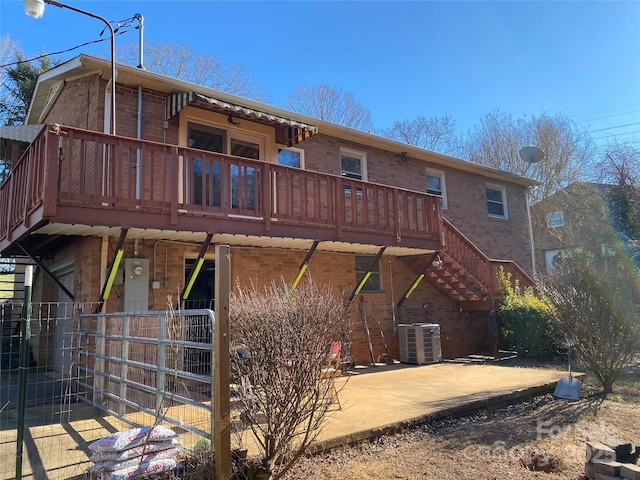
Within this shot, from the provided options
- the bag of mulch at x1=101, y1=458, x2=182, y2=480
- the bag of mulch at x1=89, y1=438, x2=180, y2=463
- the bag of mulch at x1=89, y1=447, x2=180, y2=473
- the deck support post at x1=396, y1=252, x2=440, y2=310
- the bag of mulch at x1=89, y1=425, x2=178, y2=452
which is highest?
the deck support post at x1=396, y1=252, x2=440, y2=310

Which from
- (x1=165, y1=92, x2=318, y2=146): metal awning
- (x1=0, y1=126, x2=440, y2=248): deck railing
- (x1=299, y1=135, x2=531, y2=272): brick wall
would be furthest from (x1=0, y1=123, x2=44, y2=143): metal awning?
(x1=299, y1=135, x2=531, y2=272): brick wall

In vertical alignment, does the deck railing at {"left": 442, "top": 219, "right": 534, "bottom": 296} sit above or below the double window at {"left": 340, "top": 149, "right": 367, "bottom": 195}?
below

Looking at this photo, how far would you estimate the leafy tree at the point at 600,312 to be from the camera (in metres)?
7.56

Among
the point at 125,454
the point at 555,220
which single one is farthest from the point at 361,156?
the point at 555,220

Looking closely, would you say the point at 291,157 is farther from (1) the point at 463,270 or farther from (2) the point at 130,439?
(2) the point at 130,439

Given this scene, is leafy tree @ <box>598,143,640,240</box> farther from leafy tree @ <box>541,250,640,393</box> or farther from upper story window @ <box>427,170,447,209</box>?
leafy tree @ <box>541,250,640,393</box>

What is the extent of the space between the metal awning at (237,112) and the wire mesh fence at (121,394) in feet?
13.0

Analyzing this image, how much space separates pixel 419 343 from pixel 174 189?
6.89 metres

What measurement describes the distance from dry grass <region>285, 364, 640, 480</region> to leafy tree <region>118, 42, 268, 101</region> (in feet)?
64.4

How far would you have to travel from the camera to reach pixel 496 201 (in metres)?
16.4

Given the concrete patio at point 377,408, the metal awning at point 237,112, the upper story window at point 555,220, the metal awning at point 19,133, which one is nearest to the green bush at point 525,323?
the concrete patio at point 377,408

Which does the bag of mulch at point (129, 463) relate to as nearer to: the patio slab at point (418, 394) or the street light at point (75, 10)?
the patio slab at point (418, 394)

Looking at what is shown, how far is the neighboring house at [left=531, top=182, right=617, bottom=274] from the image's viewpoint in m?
14.1

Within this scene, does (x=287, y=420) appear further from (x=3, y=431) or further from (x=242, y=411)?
(x=3, y=431)
